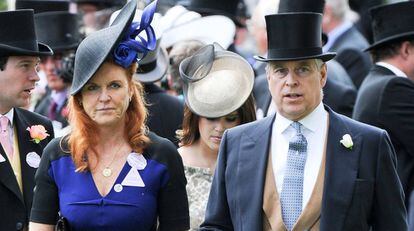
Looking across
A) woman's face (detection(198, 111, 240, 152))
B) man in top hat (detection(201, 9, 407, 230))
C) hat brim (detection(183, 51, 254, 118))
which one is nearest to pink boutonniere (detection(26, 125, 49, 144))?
hat brim (detection(183, 51, 254, 118))

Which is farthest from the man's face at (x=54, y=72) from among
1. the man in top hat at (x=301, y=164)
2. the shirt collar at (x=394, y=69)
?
the man in top hat at (x=301, y=164)

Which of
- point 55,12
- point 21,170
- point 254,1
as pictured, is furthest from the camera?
point 254,1

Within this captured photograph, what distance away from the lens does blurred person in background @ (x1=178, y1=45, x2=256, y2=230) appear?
8102 millimetres

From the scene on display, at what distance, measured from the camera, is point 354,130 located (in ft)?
21.9

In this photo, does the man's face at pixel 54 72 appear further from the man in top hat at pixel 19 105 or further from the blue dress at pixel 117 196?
the blue dress at pixel 117 196

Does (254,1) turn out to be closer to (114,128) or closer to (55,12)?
(55,12)

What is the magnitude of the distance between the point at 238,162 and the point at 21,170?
5.33ft

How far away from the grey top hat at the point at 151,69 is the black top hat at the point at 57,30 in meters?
1.50

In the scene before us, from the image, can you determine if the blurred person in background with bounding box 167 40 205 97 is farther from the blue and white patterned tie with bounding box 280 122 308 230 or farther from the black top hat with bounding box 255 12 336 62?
the blue and white patterned tie with bounding box 280 122 308 230

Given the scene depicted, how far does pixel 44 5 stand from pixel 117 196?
4973mm

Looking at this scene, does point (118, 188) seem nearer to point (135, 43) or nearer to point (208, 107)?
point (135, 43)

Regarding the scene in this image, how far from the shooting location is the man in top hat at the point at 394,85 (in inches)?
339

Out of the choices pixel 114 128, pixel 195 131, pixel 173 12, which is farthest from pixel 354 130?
pixel 173 12

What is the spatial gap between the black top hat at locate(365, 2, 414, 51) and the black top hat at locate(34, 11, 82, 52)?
3.13 metres
